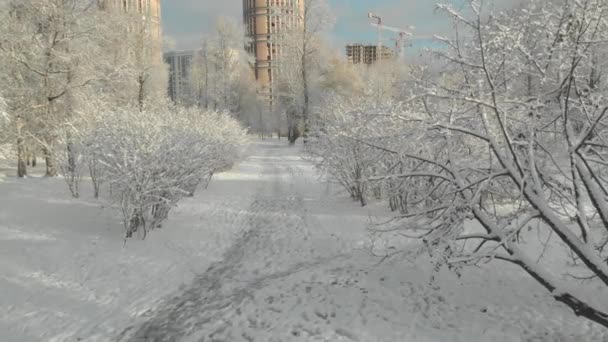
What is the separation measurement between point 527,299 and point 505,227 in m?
1.27

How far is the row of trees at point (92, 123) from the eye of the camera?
6762 mm

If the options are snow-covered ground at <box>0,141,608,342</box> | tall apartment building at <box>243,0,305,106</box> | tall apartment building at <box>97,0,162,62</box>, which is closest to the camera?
snow-covered ground at <box>0,141,608,342</box>

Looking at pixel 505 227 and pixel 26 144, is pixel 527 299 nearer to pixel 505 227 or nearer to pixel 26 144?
pixel 505 227

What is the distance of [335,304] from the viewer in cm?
452

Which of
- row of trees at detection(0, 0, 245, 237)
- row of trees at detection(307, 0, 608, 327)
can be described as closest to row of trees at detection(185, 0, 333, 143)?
row of trees at detection(0, 0, 245, 237)

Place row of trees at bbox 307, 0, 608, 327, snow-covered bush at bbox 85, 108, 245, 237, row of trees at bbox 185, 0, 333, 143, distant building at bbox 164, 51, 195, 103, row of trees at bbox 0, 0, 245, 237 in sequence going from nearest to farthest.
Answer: row of trees at bbox 307, 0, 608, 327 → snow-covered bush at bbox 85, 108, 245, 237 → row of trees at bbox 0, 0, 245, 237 → row of trees at bbox 185, 0, 333, 143 → distant building at bbox 164, 51, 195, 103

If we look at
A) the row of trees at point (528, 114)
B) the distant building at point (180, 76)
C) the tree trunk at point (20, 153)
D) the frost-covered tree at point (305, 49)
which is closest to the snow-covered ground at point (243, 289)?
the row of trees at point (528, 114)

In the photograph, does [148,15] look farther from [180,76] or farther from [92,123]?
[180,76]

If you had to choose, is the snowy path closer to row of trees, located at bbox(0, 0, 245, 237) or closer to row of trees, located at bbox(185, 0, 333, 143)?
row of trees, located at bbox(0, 0, 245, 237)

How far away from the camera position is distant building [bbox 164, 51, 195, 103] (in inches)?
1496

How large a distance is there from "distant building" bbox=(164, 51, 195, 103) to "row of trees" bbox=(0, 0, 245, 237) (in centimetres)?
372

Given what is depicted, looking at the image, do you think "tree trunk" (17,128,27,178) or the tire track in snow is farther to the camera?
"tree trunk" (17,128,27,178)

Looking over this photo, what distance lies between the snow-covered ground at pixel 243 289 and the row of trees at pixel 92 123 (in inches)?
39.4

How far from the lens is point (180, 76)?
6138 cm
